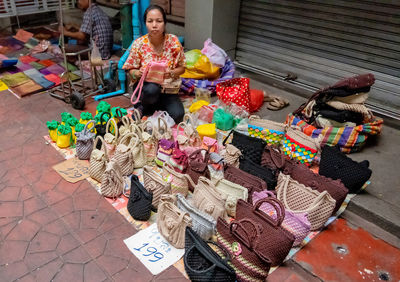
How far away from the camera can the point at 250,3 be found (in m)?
6.51

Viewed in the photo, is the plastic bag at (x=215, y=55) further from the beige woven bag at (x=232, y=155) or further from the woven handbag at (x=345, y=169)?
the woven handbag at (x=345, y=169)

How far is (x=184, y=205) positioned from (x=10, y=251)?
1.59 m

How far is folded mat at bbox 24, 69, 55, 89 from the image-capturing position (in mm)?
6184

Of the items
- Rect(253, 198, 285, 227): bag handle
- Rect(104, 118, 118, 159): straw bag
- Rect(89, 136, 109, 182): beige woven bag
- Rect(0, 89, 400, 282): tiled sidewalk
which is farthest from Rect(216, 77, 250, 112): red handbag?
Rect(253, 198, 285, 227): bag handle

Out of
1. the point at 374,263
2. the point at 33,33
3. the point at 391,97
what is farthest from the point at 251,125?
the point at 33,33

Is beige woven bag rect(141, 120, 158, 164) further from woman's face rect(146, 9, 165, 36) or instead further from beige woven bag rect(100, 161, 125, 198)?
woman's face rect(146, 9, 165, 36)

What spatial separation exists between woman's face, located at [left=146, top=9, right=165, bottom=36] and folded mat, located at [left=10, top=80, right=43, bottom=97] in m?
2.60

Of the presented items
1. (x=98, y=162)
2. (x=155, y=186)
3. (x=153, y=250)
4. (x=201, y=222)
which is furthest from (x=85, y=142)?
(x=201, y=222)

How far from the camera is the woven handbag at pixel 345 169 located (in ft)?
11.9

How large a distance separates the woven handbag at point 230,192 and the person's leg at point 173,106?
1949 millimetres

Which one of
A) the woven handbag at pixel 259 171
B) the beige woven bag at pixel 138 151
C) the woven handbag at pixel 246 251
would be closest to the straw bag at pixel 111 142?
the beige woven bag at pixel 138 151

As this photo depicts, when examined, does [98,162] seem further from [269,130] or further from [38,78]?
[38,78]

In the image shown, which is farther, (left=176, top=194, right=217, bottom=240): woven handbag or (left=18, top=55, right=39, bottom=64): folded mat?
(left=18, top=55, right=39, bottom=64): folded mat

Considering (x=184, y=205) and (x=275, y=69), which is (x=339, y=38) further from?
(x=184, y=205)
